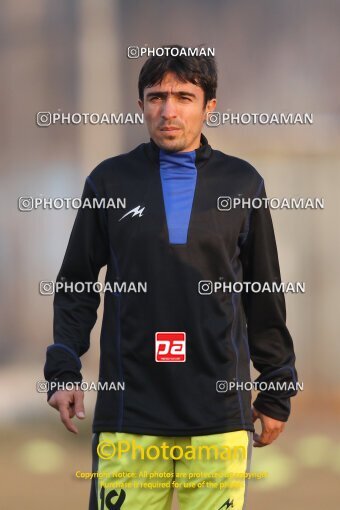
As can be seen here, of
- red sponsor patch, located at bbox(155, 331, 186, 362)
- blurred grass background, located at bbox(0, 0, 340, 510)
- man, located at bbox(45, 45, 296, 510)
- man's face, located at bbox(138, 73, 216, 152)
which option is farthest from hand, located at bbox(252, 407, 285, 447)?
blurred grass background, located at bbox(0, 0, 340, 510)

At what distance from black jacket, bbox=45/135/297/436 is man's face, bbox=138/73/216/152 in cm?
5

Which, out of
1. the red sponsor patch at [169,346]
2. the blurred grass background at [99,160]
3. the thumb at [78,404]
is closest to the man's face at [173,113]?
the red sponsor patch at [169,346]

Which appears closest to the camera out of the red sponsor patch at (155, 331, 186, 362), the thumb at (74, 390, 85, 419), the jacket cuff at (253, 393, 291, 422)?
the red sponsor patch at (155, 331, 186, 362)

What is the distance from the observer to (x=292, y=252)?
125 inches

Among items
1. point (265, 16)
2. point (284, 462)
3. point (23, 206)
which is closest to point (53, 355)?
point (23, 206)

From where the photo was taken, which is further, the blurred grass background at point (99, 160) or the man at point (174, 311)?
the blurred grass background at point (99, 160)

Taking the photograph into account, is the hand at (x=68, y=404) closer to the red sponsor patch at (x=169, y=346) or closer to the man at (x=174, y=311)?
the man at (x=174, y=311)

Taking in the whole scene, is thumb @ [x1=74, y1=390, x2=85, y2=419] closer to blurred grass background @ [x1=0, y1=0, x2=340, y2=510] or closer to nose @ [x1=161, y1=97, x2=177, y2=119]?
nose @ [x1=161, y1=97, x2=177, y2=119]

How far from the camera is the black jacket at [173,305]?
221 cm

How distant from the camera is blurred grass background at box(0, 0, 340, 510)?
10.3ft

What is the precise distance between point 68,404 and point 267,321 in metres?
0.51

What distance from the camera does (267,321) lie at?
240 centimetres

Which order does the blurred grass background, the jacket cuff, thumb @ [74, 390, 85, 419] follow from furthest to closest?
the blurred grass background, the jacket cuff, thumb @ [74, 390, 85, 419]

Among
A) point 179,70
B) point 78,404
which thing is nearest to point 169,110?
point 179,70
